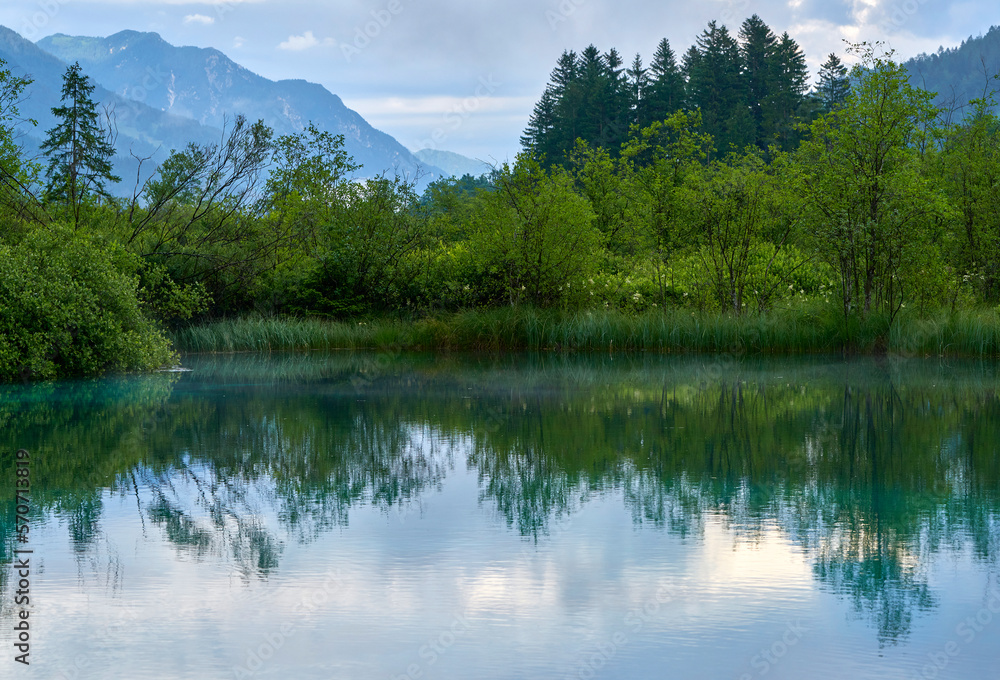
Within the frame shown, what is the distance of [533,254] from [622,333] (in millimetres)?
2826

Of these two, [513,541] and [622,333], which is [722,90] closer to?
[622,333]

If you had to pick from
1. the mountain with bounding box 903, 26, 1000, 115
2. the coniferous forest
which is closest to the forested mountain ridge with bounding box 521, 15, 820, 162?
the coniferous forest

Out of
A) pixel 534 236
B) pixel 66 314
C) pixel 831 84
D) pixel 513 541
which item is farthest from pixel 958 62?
pixel 513 541

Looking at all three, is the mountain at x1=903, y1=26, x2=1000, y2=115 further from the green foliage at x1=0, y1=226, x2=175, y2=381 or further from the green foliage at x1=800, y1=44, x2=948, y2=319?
the green foliage at x1=0, y1=226, x2=175, y2=381

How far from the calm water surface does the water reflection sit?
0.12 feet

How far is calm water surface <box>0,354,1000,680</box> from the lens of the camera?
13.6 ft

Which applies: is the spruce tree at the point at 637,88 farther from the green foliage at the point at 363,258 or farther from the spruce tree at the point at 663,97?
the green foliage at the point at 363,258

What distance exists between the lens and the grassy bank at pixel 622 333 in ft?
59.0

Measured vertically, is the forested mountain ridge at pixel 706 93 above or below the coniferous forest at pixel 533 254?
above

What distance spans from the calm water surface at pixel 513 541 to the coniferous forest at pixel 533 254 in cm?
644

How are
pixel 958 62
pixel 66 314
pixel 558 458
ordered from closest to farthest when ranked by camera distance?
pixel 558 458 → pixel 66 314 → pixel 958 62

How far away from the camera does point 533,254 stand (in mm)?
21625

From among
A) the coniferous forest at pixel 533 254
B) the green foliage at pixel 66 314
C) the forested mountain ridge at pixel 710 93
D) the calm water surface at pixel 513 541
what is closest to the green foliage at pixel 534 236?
the coniferous forest at pixel 533 254

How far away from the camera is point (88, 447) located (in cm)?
915
